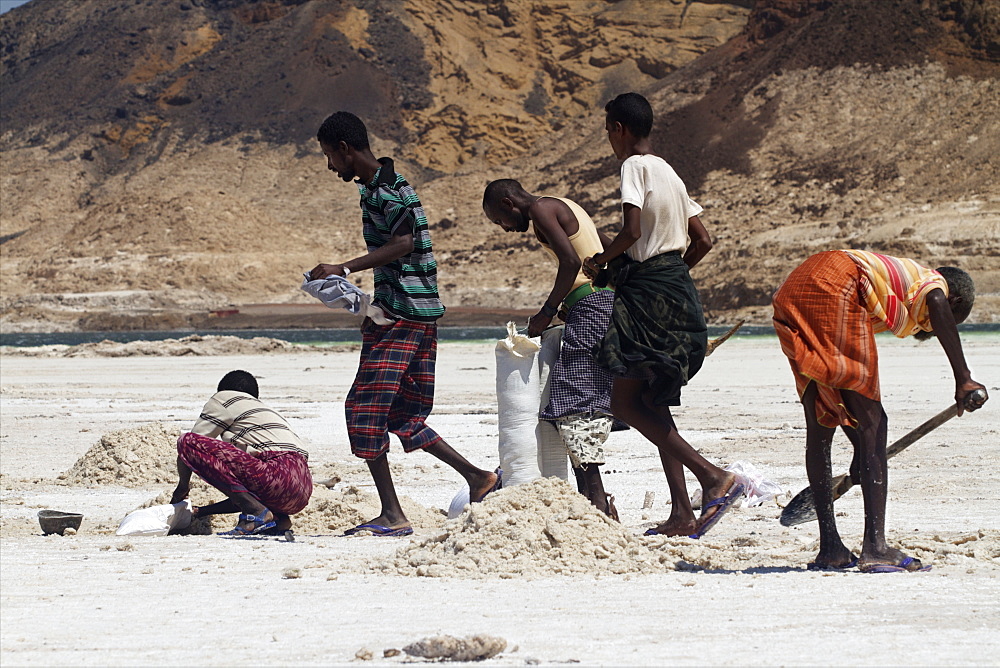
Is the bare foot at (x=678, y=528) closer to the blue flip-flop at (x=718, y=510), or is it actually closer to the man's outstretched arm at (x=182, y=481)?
the blue flip-flop at (x=718, y=510)

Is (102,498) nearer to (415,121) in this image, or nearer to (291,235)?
(291,235)

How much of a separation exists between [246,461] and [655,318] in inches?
71.4

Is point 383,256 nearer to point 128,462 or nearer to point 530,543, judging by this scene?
point 530,543

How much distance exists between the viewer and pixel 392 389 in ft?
17.5

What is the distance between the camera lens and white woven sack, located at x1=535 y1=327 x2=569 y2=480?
201 inches

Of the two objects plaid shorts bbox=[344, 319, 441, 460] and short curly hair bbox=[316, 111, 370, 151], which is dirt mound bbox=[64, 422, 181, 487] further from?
short curly hair bbox=[316, 111, 370, 151]

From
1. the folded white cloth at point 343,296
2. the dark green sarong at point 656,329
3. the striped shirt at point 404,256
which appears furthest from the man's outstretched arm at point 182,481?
the dark green sarong at point 656,329

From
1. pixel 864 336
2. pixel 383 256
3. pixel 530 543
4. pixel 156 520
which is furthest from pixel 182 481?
pixel 864 336

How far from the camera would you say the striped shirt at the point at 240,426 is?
5500 millimetres

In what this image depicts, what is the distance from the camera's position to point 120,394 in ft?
48.8

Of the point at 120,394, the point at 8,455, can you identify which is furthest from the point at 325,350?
the point at 8,455

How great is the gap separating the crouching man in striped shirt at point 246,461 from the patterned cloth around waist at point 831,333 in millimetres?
2243

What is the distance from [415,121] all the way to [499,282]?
27782 mm

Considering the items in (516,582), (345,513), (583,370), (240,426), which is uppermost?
(583,370)
